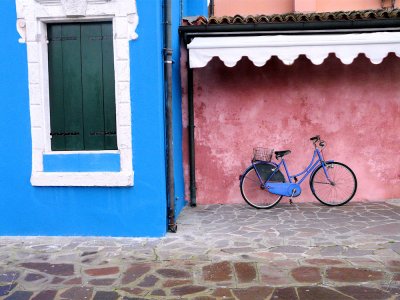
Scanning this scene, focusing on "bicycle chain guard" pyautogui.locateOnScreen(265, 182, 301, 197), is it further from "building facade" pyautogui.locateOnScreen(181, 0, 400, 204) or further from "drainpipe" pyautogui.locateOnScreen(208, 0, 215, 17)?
"drainpipe" pyautogui.locateOnScreen(208, 0, 215, 17)

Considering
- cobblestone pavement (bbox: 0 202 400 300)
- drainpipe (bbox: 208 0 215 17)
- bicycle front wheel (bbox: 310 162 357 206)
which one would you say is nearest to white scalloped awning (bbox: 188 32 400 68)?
bicycle front wheel (bbox: 310 162 357 206)

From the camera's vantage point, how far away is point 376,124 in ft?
26.9

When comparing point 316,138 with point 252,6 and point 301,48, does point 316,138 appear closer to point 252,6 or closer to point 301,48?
point 301,48

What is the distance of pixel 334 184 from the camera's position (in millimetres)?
7961

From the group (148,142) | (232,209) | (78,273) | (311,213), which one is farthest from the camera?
(232,209)

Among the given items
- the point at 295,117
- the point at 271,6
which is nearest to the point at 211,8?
the point at 271,6

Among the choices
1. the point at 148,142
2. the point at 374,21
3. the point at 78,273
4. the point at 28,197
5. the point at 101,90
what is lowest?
the point at 78,273

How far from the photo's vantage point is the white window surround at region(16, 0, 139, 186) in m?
6.04

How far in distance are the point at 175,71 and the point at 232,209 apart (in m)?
2.67

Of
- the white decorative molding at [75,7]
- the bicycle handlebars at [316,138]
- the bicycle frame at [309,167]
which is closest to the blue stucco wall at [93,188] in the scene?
the white decorative molding at [75,7]

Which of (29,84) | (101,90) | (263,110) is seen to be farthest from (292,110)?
(29,84)

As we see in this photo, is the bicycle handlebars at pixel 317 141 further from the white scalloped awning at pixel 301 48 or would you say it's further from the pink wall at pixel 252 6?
the pink wall at pixel 252 6

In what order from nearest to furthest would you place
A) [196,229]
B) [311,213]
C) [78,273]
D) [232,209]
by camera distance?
[78,273] < [196,229] < [311,213] < [232,209]

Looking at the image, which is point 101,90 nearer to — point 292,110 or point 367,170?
point 292,110
